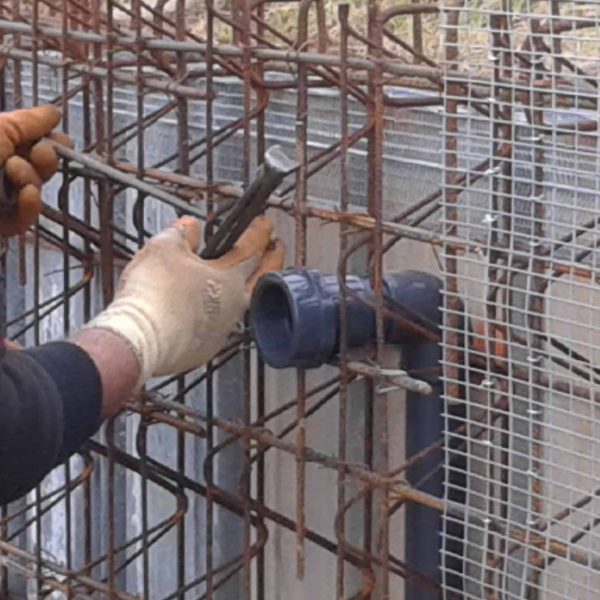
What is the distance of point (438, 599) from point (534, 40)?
151 centimetres

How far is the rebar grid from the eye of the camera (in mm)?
3326

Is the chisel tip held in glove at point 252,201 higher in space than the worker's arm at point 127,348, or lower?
higher

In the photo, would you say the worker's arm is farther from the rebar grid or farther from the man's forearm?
the rebar grid

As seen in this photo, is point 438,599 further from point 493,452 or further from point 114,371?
point 114,371

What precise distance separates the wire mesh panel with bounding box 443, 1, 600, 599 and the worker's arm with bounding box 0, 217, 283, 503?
56 cm

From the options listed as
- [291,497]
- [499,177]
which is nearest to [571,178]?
[499,177]

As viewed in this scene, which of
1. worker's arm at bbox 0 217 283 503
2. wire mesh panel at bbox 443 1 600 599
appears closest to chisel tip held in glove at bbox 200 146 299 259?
worker's arm at bbox 0 217 283 503

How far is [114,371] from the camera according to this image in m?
3.30

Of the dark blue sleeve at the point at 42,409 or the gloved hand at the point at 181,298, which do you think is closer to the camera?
the dark blue sleeve at the point at 42,409

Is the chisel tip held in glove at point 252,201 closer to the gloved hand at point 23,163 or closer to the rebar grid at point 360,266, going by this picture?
the rebar grid at point 360,266

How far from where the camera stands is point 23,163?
3682 mm

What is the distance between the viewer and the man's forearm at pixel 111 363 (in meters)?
3.27

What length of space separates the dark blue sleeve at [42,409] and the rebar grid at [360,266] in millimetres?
803

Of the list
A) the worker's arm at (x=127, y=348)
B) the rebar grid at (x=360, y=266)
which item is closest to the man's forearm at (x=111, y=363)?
the worker's arm at (x=127, y=348)
